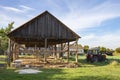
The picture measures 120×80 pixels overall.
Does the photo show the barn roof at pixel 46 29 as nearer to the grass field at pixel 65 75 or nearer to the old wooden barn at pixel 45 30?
the old wooden barn at pixel 45 30

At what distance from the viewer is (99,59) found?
37094 millimetres

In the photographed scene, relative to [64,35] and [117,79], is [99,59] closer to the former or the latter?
[64,35]

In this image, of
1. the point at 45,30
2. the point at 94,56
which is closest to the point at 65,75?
the point at 45,30

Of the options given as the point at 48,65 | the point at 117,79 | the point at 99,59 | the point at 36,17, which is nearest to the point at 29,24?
the point at 36,17

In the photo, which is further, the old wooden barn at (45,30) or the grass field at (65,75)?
the old wooden barn at (45,30)

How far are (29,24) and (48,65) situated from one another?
192 inches

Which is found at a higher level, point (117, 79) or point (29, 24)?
point (29, 24)

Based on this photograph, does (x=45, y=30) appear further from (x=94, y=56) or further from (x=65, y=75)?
(x=94, y=56)

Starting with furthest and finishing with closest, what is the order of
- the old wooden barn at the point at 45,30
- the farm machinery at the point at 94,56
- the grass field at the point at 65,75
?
1. the farm machinery at the point at 94,56
2. the old wooden barn at the point at 45,30
3. the grass field at the point at 65,75

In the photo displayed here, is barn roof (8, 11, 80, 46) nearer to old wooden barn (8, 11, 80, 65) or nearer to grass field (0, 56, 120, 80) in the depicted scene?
old wooden barn (8, 11, 80, 65)

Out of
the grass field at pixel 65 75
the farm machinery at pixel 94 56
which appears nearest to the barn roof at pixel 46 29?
the grass field at pixel 65 75

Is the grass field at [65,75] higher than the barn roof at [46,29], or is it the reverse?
the barn roof at [46,29]

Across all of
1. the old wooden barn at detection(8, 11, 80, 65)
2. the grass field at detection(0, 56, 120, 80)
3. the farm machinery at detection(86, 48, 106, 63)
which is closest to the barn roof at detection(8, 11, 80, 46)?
the old wooden barn at detection(8, 11, 80, 65)

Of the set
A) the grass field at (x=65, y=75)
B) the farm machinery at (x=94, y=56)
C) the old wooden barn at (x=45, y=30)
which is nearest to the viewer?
the grass field at (x=65, y=75)
